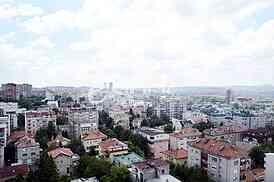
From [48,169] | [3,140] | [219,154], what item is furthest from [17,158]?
[219,154]

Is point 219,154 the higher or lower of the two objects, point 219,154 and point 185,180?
the higher

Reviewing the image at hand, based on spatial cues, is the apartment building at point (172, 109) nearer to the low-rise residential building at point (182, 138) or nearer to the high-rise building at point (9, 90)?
the high-rise building at point (9, 90)

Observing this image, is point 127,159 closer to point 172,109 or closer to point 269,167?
point 269,167

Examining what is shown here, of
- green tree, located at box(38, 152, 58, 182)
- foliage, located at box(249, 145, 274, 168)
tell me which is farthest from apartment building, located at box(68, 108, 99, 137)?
foliage, located at box(249, 145, 274, 168)

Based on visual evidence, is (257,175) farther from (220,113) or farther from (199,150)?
(220,113)

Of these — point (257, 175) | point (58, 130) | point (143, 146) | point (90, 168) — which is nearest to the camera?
point (90, 168)

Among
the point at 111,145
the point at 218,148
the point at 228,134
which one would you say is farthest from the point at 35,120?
the point at 228,134
